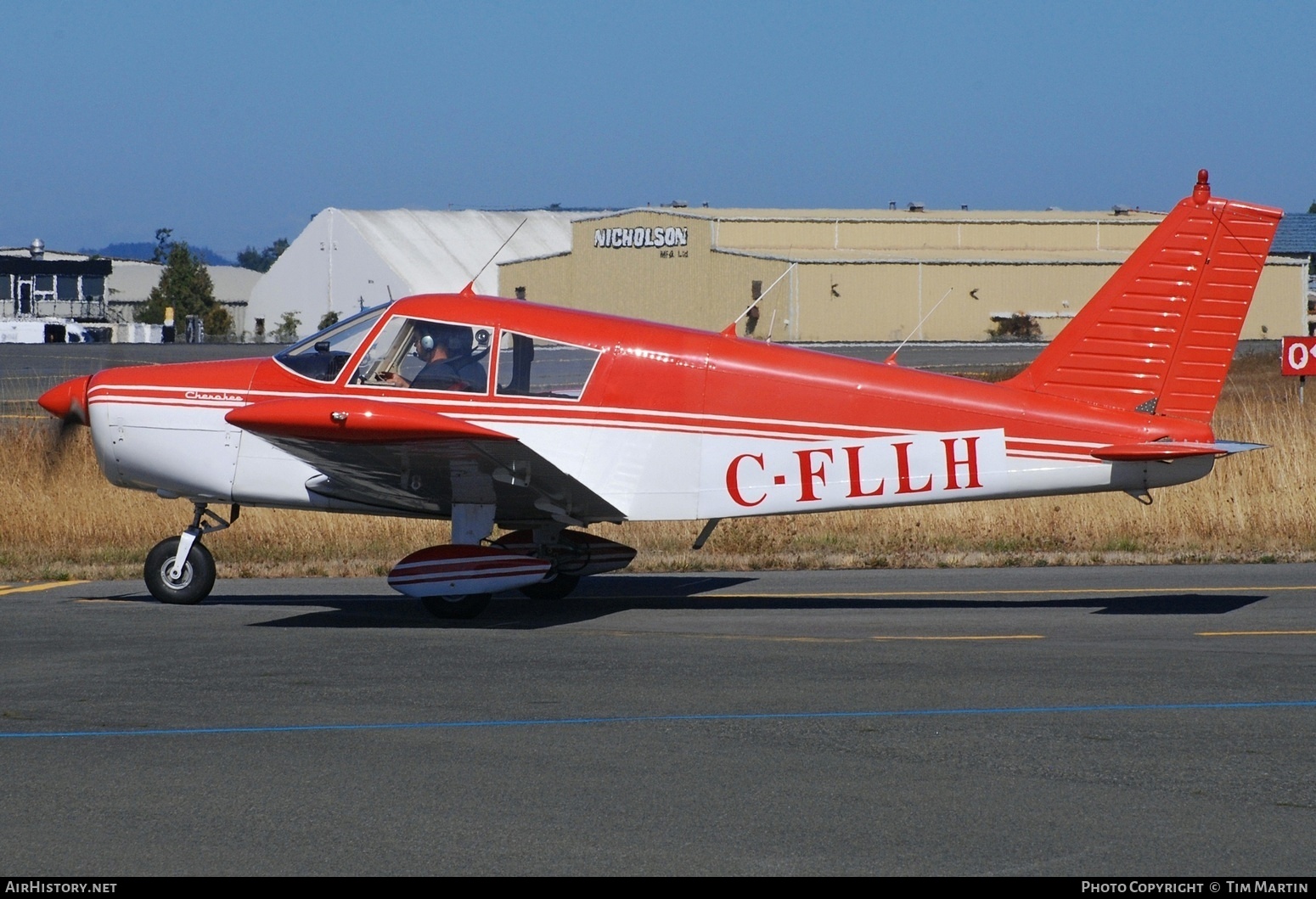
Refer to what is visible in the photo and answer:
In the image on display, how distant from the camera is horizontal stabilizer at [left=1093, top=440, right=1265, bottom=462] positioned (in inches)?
366

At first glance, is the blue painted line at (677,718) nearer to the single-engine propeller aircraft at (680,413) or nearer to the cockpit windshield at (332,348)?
the single-engine propeller aircraft at (680,413)

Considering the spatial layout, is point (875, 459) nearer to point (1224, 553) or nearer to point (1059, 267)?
point (1224, 553)

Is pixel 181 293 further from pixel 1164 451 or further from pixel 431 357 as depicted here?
pixel 1164 451

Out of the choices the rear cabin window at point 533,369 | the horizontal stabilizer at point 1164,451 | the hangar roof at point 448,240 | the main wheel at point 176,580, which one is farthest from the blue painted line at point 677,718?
the hangar roof at point 448,240

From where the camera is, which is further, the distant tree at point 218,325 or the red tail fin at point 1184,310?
the distant tree at point 218,325

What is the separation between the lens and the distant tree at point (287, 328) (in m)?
70.6

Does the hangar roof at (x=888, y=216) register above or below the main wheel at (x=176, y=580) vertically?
above

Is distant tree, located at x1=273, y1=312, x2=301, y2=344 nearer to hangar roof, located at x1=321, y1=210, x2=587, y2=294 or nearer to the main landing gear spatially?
hangar roof, located at x1=321, y1=210, x2=587, y2=294

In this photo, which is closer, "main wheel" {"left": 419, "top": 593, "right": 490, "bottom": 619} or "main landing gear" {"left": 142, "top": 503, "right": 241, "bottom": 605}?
"main wheel" {"left": 419, "top": 593, "right": 490, "bottom": 619}

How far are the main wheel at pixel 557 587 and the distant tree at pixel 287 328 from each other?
59.0m

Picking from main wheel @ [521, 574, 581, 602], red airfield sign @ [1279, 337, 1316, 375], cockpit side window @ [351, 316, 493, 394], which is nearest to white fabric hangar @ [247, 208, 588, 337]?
red airfield sign @ [1279, 337, 1316, 375]

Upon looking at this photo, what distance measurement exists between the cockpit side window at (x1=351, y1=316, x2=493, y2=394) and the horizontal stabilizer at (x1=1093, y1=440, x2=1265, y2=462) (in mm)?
4217

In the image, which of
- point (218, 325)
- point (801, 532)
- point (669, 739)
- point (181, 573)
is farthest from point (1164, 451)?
point (218, 325)

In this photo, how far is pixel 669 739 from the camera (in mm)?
6477
